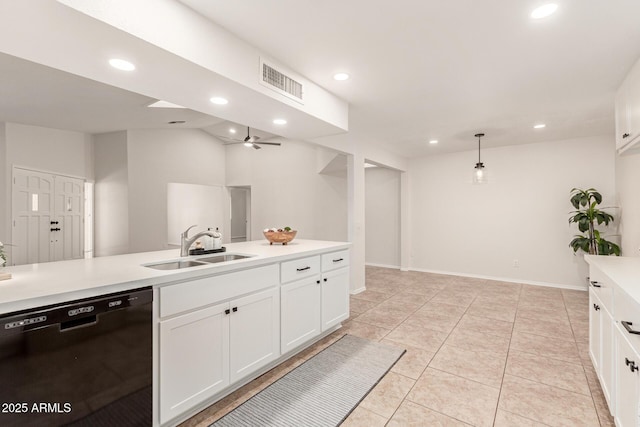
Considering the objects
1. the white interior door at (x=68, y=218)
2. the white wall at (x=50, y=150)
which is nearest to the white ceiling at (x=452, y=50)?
the white wall at (x=50, y=150)

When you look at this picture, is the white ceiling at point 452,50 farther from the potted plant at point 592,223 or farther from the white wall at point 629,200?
the potted plant at point 592,223

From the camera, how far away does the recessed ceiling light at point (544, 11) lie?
66.8 inches

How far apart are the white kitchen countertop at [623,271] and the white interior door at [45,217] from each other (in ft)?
23.8

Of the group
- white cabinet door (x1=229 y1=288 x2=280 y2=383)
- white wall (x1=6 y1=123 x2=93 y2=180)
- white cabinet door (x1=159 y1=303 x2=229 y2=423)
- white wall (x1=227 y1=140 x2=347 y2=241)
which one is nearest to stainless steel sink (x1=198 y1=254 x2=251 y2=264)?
white cabinet door (x1=229 y1=288 x2=280 y2=383)

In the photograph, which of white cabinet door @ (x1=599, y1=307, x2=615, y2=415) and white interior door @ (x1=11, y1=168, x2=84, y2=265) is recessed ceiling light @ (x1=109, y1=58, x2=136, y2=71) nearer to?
white cabinet door @ (x1=599, y1=307, x2=615, y2=415)

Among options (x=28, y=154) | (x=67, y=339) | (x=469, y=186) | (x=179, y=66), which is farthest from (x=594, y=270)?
(x=28, y=154)

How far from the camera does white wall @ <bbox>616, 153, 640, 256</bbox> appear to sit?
3463mm

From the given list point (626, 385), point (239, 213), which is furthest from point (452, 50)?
point (239, 213)

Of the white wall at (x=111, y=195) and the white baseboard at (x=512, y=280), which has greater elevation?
the white wall at (x=111, y=195)

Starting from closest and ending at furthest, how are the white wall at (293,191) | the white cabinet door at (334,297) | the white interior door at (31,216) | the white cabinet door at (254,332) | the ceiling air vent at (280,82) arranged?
the white cabinet door at (254,332) < the ceiling air vent at (280,82) < the white cabinet door at (334,297) < the white interior door at (31,216) < the white wall at (293,191)

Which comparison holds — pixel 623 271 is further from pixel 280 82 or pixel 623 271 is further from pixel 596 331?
pixel 280 82

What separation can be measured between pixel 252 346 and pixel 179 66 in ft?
Answer: 6.17

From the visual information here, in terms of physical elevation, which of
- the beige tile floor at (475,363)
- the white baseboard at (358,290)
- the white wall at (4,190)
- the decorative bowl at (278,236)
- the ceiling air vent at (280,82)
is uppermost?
the ceiling air vent at (280,82)

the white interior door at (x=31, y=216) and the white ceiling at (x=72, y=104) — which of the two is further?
the white interior door at (x=31, y=216)
